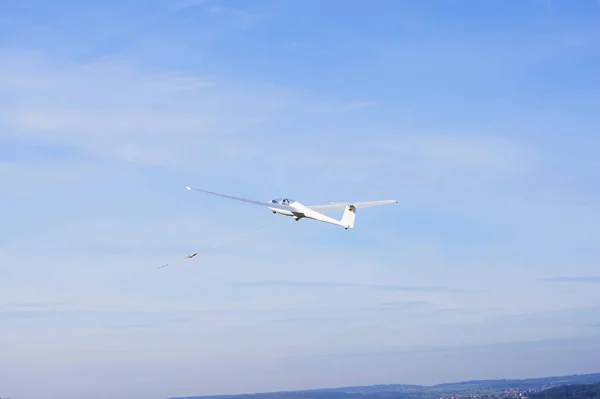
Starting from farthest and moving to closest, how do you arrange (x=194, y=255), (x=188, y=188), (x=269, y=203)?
(x=269, y=203)
(x=188, y=188)
(x=194, y=255)

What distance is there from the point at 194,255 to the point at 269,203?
24.3 m

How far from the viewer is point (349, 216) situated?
328 ft

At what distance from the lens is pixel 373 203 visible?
101 metres

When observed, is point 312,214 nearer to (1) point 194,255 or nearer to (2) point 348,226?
(2) point 348,226

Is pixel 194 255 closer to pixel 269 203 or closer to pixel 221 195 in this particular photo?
pixel 221 195

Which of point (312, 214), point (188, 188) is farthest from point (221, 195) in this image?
point (312, 214)

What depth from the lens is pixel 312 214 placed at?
9800 cm

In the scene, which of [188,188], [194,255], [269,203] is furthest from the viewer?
[269,203]

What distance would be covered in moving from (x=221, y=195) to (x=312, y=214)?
38.7ft

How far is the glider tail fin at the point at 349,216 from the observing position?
A: 327ft

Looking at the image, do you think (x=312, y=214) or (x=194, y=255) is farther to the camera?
(x=312, y=214)

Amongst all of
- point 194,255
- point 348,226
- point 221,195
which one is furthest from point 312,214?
point 194,255

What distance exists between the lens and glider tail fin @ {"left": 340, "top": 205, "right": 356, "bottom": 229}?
327 ft

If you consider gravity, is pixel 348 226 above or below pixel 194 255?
above
